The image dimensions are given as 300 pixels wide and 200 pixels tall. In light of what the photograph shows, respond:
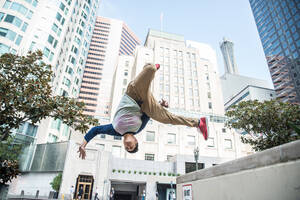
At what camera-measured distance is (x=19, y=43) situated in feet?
98.6

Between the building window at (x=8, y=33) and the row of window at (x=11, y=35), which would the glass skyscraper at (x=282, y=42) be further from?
the building window at (x=8, y=33)

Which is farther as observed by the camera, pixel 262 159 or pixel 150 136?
pixel 150 136

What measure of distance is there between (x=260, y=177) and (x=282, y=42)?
271ft

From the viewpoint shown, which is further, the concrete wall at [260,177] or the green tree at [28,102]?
the green tree at [28,102]

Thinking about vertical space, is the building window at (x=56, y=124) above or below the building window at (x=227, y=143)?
above

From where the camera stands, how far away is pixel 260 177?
300 cm

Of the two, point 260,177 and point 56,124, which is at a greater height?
point 56,124

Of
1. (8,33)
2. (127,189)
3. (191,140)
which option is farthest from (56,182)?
(191,140)

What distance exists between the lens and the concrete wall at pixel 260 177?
8.19 ft

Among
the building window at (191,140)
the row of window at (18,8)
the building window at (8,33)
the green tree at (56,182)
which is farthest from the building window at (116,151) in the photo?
the row of window at (18,8)

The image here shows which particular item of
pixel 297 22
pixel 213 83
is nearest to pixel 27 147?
pixel 213 83

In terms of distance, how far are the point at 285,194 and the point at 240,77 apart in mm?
139325

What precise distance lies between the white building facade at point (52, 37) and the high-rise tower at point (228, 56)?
6349 inches

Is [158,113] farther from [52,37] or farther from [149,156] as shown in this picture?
[52,37]
